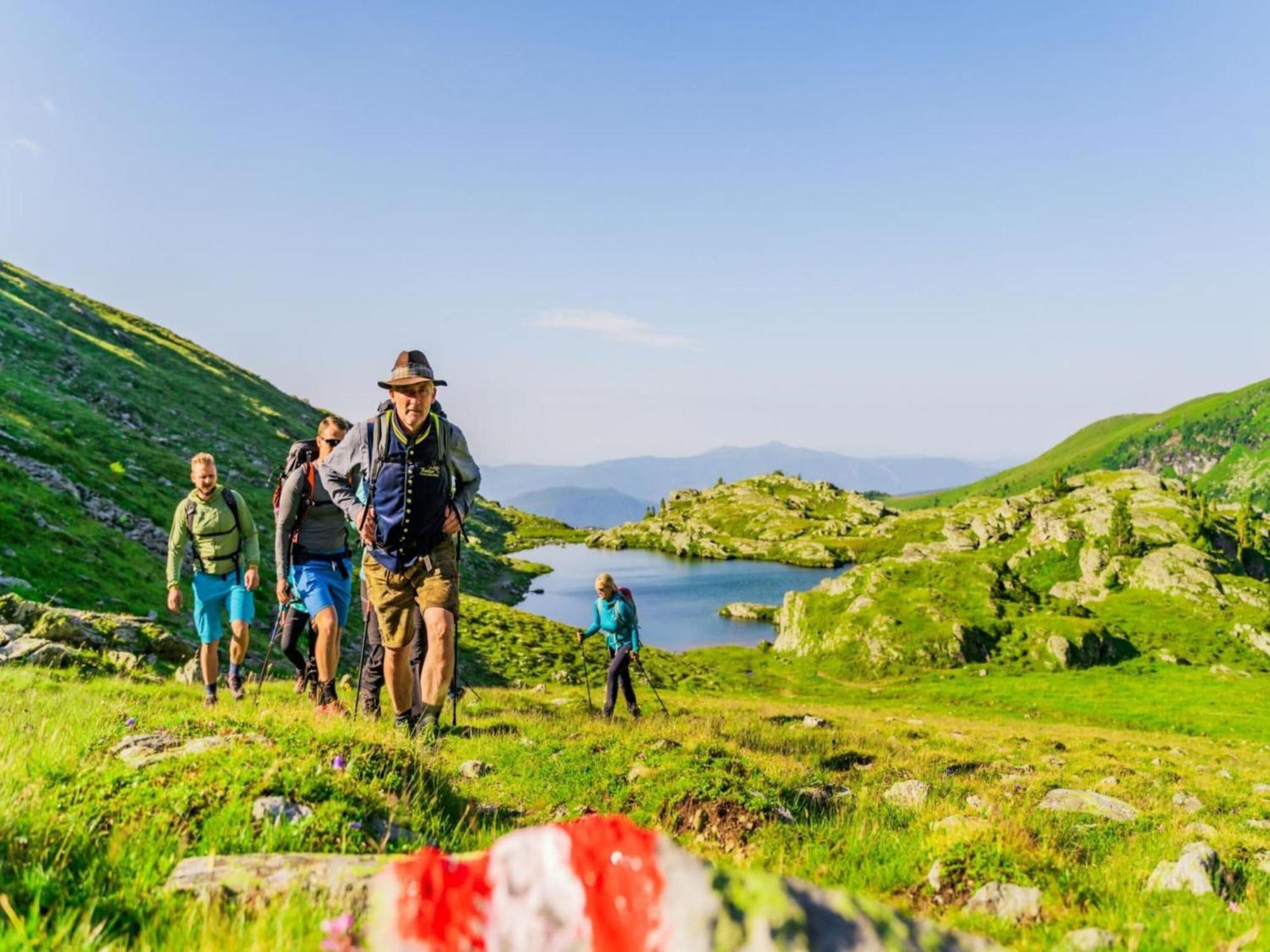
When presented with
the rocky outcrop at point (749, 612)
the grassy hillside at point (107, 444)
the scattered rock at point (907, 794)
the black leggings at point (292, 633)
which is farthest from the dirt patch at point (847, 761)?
the rocky outcrop at point (749, 612)

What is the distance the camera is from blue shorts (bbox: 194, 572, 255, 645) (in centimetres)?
1123

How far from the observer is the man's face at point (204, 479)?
1084 centimetres

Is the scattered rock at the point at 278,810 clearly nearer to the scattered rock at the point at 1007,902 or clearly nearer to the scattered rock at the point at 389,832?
the scattered rock at the point at 389,832

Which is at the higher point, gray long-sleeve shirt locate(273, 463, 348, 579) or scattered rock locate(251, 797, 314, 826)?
gray long-sleeve shirt locate(273, 463, 348, 579)

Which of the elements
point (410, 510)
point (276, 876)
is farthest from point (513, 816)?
point (276, 876)

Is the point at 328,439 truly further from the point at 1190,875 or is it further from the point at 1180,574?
the point at 1180,574

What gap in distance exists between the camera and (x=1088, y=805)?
35.3 feet

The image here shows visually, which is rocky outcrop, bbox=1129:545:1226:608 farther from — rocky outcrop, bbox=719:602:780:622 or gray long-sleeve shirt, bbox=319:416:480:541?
gray long-sleeve shirt, bbox=319:416:480:541

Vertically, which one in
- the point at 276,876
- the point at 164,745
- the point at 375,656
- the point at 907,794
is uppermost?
the point at 276,876

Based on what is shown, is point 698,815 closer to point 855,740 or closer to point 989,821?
point 989,821

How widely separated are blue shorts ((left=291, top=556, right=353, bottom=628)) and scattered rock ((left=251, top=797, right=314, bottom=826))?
6494 mm

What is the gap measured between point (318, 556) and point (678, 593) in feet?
463

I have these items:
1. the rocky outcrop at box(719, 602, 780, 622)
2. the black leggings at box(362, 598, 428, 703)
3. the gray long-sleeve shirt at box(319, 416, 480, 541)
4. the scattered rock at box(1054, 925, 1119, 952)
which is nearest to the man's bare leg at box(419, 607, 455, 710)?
the gray long-sleeve shirt at box(319, 416, 480, 541)

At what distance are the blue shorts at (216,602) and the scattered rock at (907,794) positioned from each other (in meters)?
9.83
